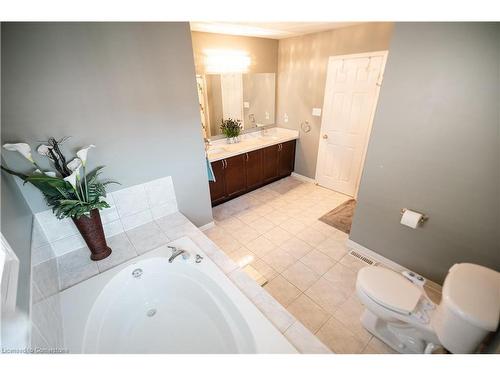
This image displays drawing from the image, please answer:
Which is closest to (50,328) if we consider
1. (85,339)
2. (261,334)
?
(85,339)

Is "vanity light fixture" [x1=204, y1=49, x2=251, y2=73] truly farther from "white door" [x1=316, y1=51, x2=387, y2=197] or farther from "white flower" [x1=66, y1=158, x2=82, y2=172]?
"white flower" [x1=66, y1=158, x2=82, y2=172]

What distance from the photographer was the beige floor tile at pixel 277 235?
2.44 metres

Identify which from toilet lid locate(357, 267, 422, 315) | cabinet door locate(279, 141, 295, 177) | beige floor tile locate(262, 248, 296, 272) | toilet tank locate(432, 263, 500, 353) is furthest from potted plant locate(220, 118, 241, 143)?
toilet tank locate(432, 263, 500, 353)

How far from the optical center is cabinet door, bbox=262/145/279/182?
341cm

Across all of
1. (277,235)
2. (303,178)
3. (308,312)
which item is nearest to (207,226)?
(277,235)

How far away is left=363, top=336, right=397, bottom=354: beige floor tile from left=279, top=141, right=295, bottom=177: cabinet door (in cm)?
269

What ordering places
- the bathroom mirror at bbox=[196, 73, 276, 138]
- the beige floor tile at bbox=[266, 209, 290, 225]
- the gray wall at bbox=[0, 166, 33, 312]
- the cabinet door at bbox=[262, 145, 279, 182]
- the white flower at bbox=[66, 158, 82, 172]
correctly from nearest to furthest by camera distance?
the gray wall at bbox=[0, 166, 33, 312]
the white flower at bbox=[66, 158, 82, 172]
the beige floor tile at bbox=[266, 209, 290, 225]
the bathroom mirror at bbox=[196, 73, 276, 138]
the cabinet door at bbox=[262, 145, 279, 182]

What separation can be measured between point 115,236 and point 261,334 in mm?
1526

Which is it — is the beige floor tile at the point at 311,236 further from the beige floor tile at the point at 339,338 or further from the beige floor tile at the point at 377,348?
the beige floor tile at the point at 377,348

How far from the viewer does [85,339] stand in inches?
46.1

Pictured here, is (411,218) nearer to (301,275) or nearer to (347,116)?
(301,275)

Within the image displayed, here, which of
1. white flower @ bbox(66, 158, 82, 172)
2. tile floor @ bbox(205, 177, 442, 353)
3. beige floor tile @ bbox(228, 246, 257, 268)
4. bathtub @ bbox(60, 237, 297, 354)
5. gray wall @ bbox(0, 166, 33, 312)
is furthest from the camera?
beige floor tile @ bbox(228, 246, 257, 268)

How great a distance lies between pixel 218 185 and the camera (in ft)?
9.82
